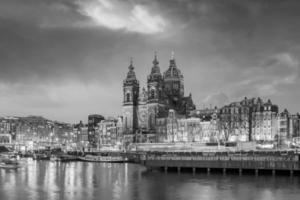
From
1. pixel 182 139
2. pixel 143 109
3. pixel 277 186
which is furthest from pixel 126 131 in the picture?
pixel 277 186

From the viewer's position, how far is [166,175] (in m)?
75.8

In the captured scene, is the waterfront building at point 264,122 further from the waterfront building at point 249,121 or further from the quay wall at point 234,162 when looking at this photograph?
the quay wall at point 234,162

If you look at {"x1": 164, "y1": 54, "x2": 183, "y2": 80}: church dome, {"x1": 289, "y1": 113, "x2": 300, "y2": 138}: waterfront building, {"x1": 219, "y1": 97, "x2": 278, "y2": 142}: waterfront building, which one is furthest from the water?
{"x1": 164, "y1": 54, "x2": 183, "y2": 80}: church dome

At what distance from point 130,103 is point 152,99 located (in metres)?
9.38

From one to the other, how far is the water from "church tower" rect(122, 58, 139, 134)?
8718cm

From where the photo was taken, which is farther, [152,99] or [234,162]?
[152,99]

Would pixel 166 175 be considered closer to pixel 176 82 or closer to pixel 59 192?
pixel 59 192

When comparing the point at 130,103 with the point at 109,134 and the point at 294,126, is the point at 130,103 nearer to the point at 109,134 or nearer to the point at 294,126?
the point at 109,134

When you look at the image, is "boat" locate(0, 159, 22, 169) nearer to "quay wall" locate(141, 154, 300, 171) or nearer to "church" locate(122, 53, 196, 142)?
"quay wall" locate(141, 154, 300, 171)

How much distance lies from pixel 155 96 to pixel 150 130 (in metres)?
12.1

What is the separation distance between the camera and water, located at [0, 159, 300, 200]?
173ft

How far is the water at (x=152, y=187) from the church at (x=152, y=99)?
8385cm

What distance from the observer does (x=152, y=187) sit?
60.4 m

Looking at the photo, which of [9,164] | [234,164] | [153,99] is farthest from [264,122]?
[9,164]
